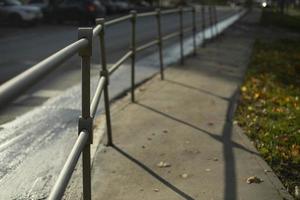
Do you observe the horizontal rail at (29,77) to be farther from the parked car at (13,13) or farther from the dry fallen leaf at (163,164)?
the parked car at (13,13)

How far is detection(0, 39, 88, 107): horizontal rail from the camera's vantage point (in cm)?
182

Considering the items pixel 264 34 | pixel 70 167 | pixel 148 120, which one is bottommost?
pixel 264 34

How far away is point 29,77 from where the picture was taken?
2.10 meters

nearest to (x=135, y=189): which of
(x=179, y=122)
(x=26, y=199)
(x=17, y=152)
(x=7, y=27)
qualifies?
(x=26, y=199)

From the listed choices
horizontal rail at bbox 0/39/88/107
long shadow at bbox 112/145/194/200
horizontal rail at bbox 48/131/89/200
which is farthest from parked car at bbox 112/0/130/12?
horizontal rail at bbox 0/39/88/107

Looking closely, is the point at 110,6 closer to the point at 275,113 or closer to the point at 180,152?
the point at 275,113

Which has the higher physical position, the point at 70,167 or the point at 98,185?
the point at 70,167

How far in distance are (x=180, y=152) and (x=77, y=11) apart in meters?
24.9

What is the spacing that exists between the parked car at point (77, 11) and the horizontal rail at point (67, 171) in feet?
88.2

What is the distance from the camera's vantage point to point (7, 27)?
1014 inches

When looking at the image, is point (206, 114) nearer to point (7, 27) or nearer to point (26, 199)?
point (26, 199)

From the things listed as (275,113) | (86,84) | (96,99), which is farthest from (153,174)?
(275,113)

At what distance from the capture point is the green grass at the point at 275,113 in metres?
5.32

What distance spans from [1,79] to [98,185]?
6.16 m
